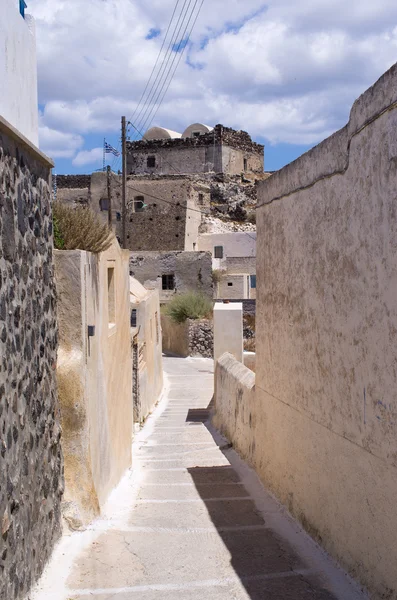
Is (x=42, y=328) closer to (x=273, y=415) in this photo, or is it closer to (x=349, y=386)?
(x=349, y=386)

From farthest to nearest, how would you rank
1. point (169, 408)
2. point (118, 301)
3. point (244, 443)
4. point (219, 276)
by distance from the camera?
point (219, 276), point (169, 408), point (244, 443), point (118, 301)

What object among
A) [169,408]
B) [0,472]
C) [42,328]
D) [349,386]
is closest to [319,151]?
[349,386]

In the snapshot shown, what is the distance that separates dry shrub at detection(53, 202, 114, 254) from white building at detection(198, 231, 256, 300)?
27156mm

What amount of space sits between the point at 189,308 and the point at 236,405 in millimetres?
18582

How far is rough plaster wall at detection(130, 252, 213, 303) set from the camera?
33531 millimetres

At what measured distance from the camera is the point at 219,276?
35156 mm

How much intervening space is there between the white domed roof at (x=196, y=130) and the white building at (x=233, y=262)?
14.4 meters

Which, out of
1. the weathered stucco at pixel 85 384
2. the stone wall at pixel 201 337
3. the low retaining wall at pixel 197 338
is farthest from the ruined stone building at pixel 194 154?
the weathered stucco at pixel 85 384

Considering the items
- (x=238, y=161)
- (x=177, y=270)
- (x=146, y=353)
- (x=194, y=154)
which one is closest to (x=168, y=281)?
(x=177, y=270)

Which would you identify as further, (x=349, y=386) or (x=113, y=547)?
(x=113, y=547)

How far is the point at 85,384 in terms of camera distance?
20.8 ft

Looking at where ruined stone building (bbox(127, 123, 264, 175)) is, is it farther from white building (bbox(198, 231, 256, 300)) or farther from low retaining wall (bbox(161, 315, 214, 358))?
low retaining wall (bbox(161, 315, 214, 358))

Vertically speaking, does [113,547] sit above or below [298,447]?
below

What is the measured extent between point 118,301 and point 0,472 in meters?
5.33
